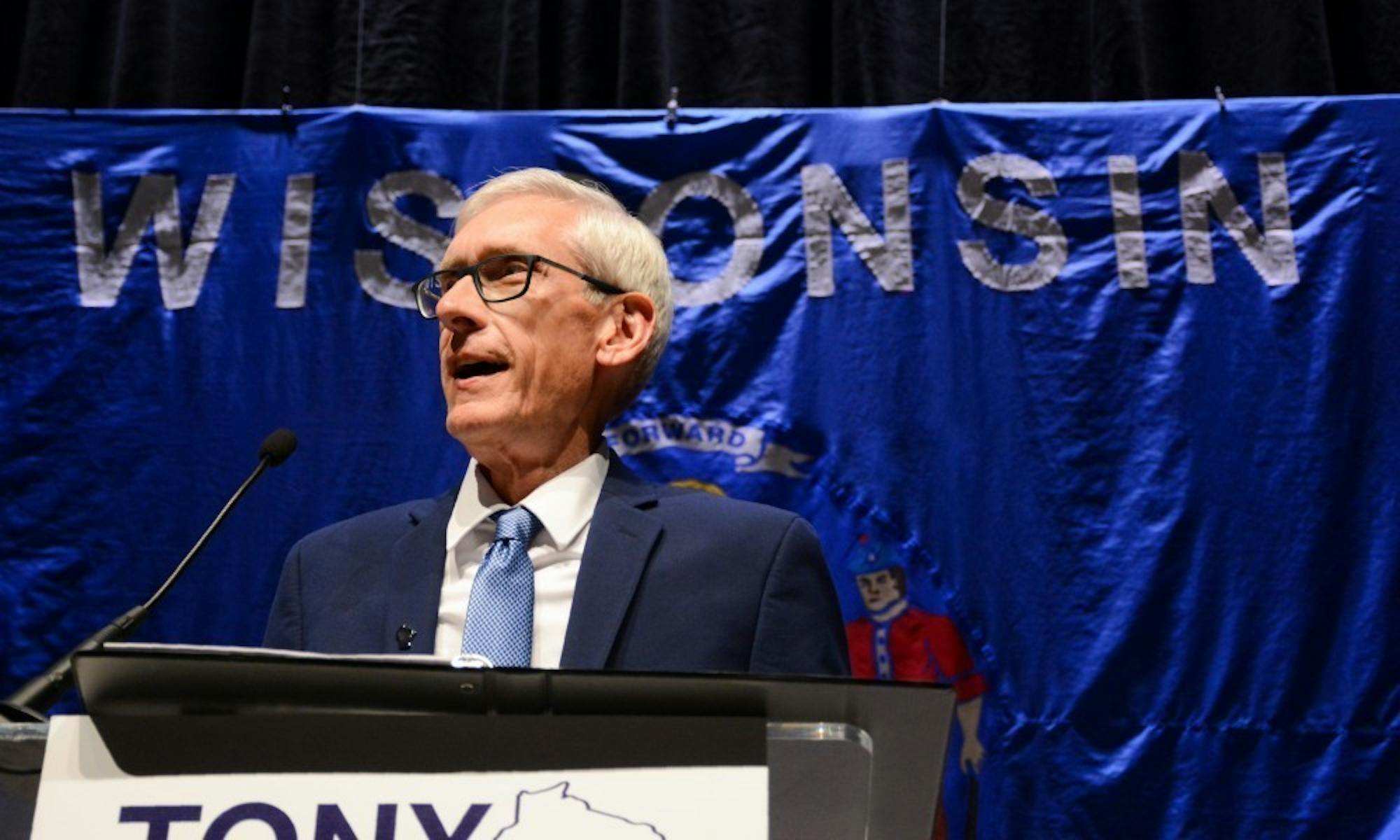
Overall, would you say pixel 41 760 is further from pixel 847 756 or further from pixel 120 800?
pixel 847 756

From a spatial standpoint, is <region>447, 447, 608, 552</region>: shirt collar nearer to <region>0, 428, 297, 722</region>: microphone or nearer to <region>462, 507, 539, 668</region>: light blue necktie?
<region>462, 507, 539, 668</region>: light blue necktie

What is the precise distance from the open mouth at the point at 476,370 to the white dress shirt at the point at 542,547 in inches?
4.6

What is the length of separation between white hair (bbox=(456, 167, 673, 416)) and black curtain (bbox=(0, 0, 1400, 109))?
90 centimetres

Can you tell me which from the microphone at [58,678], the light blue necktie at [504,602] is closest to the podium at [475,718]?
the microphone at [58,678]

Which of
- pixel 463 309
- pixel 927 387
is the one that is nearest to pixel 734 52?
pixel 927 387

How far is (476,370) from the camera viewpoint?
167 centimetres

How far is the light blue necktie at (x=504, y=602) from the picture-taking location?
142cm

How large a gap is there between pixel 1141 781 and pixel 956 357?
69 centimetres

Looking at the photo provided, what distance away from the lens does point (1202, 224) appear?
93.1 inches

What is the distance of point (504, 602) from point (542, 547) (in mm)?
114

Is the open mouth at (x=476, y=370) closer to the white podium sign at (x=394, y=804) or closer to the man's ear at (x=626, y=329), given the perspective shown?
the man's ear at (x=626, y=329)

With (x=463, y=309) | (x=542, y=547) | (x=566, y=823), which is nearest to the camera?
(x=566, y=823)

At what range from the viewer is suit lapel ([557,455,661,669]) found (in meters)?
1.43

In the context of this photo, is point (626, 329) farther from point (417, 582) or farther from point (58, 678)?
point (58, 678)
